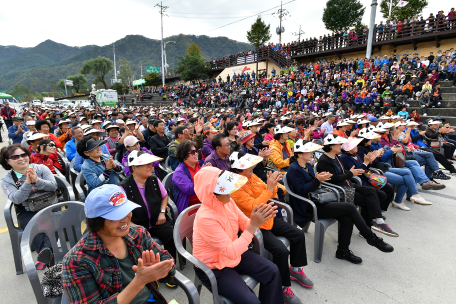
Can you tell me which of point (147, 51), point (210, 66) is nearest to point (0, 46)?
point (147, 51)

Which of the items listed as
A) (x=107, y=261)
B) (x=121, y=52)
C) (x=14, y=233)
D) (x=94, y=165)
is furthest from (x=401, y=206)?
(x=121, y=52)

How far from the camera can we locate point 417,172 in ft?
15.9

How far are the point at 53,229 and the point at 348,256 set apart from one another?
11.0 feet

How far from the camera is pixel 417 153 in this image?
5.56 meters

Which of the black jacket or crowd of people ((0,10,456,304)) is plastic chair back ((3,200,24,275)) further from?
the black jacket

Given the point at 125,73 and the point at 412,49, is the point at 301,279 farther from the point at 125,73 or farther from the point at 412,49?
the point at 125,73

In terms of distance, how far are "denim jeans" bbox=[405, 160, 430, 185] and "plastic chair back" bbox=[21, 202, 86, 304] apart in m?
5.97

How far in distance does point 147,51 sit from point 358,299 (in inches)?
7417

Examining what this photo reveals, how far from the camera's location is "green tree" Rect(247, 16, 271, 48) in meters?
41.1

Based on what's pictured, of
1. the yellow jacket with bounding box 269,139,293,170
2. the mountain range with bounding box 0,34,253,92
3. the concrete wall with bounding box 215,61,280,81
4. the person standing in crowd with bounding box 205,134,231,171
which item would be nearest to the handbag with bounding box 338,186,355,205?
the yellow jacket with bounding box 269,139,293,170

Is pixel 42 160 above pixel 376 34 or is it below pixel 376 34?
below

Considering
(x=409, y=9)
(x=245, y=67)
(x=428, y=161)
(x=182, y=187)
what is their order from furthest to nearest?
(x=245, y=67)
(x=409, y=9)
(x=428, y=161)
(x=182, y=187)

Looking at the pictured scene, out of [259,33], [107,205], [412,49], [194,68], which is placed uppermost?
[259,33]

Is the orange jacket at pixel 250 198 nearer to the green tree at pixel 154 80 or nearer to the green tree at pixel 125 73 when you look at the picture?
the green tree at pixel 154 80
